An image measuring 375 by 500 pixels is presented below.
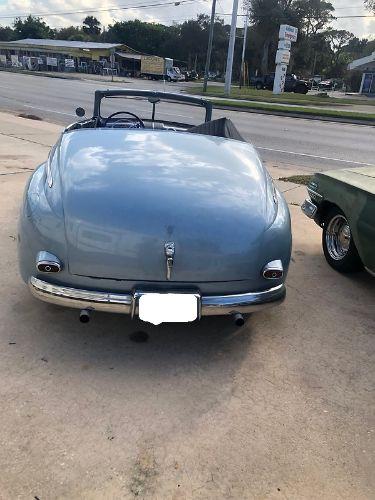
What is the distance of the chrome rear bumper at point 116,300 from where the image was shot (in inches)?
105

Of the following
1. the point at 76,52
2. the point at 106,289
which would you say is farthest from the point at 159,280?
the point at 76,52

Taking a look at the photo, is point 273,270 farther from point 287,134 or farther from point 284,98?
point 284,98

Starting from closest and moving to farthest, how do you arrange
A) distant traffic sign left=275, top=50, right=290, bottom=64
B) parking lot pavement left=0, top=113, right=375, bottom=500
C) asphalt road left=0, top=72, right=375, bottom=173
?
parking lot pavement left=0, top=113, right=375, bottom=500
asphalt road left=0, top=72, right=375, bottom=173
distant traffic sign left=275, top=50, right=290, bottom=64

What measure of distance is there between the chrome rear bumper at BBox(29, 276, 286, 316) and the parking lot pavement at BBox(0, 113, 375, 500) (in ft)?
1.12

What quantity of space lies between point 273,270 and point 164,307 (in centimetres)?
69

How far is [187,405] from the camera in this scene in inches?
98.7

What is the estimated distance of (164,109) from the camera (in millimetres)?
19828

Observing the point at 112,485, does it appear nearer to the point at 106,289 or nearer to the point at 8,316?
the point at 106,289

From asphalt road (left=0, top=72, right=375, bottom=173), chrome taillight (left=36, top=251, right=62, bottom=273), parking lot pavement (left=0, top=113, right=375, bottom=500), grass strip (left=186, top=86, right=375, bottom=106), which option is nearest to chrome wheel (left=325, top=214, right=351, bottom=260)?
parking lot pavement (left=0, top=113, right=375, bottom=500)

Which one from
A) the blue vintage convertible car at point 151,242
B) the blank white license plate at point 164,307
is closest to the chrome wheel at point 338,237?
the blue vintage convertible car at point 151,242

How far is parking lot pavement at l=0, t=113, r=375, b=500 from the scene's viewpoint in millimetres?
2064

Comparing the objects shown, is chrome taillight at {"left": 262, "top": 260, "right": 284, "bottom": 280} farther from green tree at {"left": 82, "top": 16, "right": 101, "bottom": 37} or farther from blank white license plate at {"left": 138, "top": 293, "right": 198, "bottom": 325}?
green tree at {"left": 82, "top": 16, "right": 101, "bottom": 37}

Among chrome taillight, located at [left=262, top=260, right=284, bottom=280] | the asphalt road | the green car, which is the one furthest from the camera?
the asphalt road

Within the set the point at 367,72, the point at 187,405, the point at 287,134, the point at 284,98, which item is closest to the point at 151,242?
the point at 187,405
